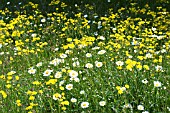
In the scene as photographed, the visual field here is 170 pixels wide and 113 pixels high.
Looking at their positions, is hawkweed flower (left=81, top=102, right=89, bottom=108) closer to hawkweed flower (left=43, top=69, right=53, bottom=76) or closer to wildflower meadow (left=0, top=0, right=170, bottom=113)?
wildflower meadow (left=0, top=0, right=170, bottom=113)

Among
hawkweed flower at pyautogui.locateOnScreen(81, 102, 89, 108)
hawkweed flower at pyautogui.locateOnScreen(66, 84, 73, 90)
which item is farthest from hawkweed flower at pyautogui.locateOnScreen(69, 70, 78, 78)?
hawkweed flower at pyautogui.locateOnScreen(81, 102, 89, 108)

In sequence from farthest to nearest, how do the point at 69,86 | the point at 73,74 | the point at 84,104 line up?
the point at 73,74, the point at 69,86, the point at 84,104

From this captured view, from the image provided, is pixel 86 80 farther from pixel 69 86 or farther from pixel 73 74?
pixel 69 86

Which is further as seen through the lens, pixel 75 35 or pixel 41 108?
pixel 75 35

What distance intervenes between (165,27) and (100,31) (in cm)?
108

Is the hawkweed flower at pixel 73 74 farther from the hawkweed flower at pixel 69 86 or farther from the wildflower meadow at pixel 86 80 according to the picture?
the hawkweed flower at pixel 69 86

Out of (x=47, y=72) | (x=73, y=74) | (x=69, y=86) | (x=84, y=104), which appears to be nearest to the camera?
(x=84, y=104)

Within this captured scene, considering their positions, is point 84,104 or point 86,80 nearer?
point 84,104

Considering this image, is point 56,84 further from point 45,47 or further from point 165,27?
point 165,27

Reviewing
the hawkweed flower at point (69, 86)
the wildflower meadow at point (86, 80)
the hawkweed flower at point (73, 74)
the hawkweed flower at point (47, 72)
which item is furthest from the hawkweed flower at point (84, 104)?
the hawkweed flower at point (47, 72)

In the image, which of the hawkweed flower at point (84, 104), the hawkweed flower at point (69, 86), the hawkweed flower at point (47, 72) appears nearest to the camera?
the hawkweed flower at point (84, 104)

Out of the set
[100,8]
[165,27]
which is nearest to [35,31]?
[100,8]

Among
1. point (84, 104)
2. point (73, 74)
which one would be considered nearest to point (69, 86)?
point (73, 74)

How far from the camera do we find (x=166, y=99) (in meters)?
4.06
